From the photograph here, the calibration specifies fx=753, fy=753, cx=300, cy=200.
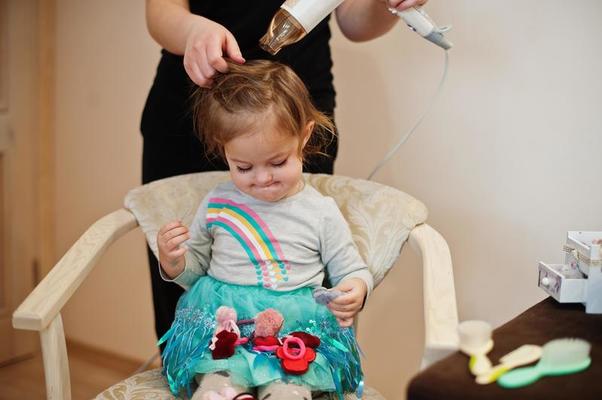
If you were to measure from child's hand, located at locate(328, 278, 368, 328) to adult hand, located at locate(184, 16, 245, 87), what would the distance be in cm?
40

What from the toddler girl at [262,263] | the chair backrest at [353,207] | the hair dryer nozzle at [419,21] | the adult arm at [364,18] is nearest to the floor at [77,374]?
the chair backrest at [353,207]

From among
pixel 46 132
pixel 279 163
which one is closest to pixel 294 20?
pixel 279 163

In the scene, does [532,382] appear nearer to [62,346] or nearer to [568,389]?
[568,389]

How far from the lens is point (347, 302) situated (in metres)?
1.19

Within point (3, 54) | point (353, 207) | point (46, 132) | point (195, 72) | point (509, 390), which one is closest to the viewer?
point (509, 390)

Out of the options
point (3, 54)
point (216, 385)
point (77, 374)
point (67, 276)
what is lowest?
point (77, 374)

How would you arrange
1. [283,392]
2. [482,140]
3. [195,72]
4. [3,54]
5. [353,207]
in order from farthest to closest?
[3,54]
[482,140]
[353,207]
[195,72]
[283,392]

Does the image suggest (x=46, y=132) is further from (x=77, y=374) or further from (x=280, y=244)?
(x=280, y=244)

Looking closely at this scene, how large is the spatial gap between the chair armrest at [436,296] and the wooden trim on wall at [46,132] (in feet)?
4.86

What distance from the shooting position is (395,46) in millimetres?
1757

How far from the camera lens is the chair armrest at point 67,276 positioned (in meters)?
1.11

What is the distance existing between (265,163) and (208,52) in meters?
0.20

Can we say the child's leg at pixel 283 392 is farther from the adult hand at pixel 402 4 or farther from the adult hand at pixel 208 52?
the adult hand at pixel 402 4

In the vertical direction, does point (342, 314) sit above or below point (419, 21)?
below
